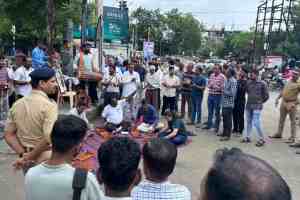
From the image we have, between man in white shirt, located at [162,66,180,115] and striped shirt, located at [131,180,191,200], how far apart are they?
418 inches

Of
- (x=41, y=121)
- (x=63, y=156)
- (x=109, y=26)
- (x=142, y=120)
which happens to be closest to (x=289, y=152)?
(x=142, y=120)

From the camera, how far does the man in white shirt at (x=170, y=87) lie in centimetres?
1330

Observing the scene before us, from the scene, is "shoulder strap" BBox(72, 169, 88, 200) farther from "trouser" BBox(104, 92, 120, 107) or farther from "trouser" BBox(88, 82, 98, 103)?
"trouser" BBox(88, 82, 98, 103)

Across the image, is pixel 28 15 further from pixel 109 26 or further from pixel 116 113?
pixel 109 26

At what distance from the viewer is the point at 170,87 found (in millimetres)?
13297

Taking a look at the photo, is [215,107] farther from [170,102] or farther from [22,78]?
[22,78]

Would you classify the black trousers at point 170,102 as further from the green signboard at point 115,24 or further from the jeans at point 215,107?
the green signboard at point 115,24

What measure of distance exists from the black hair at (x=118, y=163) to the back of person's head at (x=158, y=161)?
0.77ft

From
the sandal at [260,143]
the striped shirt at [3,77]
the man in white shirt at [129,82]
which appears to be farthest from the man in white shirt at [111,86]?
the sandal at [260,143]

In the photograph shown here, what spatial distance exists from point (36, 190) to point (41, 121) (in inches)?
43.2

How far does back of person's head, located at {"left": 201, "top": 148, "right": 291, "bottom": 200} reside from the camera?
1.21 m

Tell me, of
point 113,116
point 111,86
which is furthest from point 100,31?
point 113,116

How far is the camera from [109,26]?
30.0m

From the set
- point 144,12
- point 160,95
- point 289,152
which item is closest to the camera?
point 289,152
